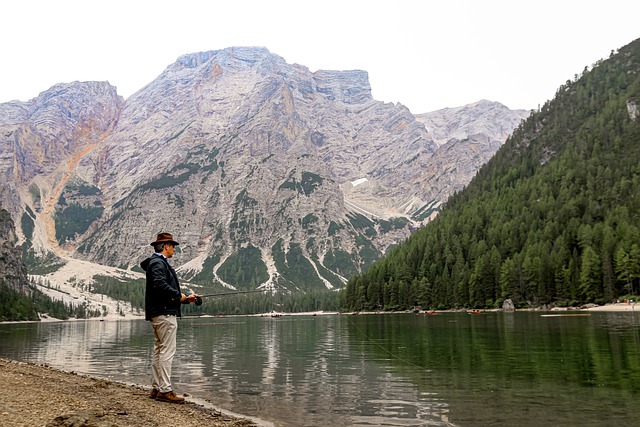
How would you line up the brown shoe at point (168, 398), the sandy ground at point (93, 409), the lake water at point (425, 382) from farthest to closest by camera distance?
1. the brown shoe at point (168, 398)
2. the lake water at point (425, 382)
3. the sandy ground at point (93, 409)

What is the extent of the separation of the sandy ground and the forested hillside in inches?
4766

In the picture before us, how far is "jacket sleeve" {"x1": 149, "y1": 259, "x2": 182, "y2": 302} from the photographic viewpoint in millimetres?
18297

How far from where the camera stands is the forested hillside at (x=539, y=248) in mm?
125938

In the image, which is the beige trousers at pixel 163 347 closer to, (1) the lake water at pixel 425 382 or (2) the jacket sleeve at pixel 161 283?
(2) the jacket sleeve at pixel 161 283

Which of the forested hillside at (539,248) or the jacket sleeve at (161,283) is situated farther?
the forested hillside at (539,248)

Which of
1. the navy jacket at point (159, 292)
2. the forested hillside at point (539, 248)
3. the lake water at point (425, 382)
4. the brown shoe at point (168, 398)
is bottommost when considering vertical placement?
the lake water at point (425, 382)

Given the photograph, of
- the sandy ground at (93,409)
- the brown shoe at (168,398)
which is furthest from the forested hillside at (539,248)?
the sandy ground at (93,409)

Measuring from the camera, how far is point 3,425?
474 inches

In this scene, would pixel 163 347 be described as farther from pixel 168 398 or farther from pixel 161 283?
pixel 161 283

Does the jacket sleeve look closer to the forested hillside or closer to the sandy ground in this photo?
the sandy ground

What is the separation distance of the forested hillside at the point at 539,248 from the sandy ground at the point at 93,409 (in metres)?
121

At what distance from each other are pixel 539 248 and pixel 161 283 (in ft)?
471

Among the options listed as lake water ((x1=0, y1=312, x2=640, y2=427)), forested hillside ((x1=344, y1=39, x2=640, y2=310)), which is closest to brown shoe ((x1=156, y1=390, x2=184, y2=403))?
lake water ((x1=0, y1=312, x2=640, y2=427))

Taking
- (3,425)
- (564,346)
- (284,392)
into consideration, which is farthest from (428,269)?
(3,425)
